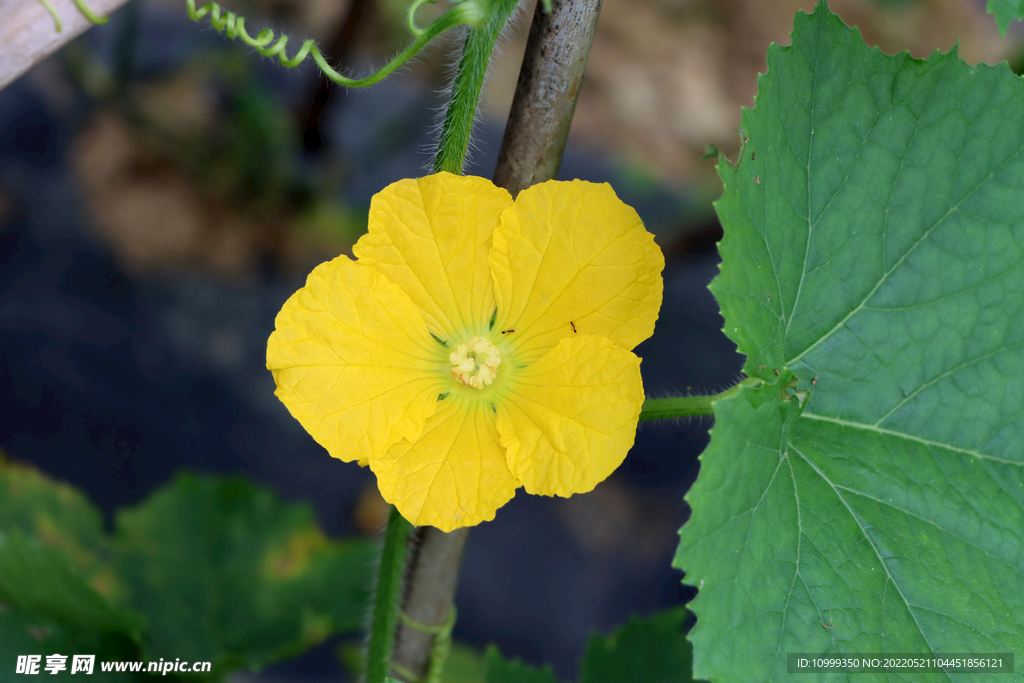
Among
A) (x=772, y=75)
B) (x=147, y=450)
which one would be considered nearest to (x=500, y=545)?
Answer: (x=147, y=450)

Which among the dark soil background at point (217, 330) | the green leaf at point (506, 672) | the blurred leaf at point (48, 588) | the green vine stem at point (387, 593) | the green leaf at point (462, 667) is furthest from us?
the dark soil background at point (217, 330)

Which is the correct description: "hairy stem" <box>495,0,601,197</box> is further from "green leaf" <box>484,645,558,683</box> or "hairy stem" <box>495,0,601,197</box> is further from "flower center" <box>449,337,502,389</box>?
"green leaf" <box>484,645,558,683</box>

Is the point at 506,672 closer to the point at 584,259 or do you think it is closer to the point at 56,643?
the point at 56,643

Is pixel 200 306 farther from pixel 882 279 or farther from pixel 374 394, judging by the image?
pixel 882 279

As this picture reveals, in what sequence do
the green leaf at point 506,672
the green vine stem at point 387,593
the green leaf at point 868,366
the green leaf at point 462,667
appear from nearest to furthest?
1. the green leaf at point 868,366
2. the green vine stem at point 387,593
3. the green leaf at point 506,672
4. the green leaf at point 462,667

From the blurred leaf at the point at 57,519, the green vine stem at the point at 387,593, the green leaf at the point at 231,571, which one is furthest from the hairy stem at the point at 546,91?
the blurred leaf at the point at 57,519

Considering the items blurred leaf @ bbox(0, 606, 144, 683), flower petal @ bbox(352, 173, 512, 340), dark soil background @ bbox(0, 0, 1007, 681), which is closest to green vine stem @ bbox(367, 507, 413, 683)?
flower petal @ bbox(352, 173, 512, 340)

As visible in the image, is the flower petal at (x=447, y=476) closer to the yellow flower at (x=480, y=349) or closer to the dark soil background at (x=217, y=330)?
the yellow flower at (x=480, y=349)

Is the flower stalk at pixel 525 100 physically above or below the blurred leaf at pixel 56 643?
above
